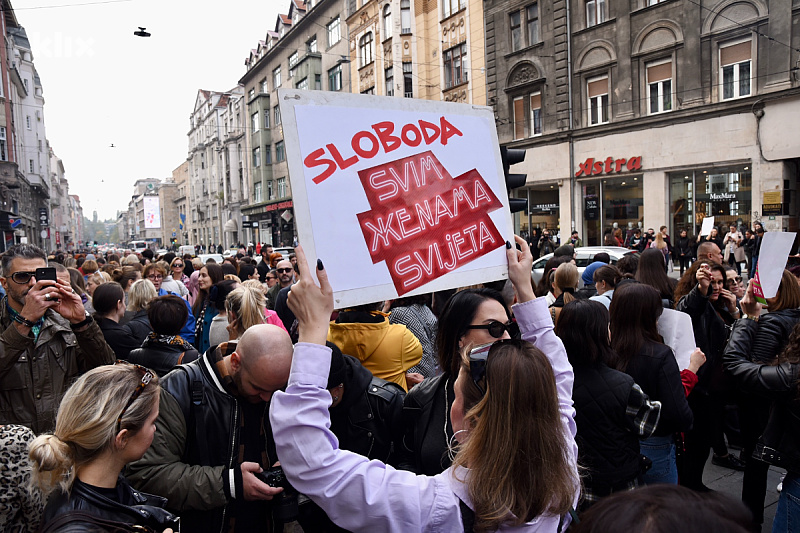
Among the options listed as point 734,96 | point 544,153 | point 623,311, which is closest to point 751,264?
point 734,96

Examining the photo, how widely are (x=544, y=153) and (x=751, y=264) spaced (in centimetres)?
1063

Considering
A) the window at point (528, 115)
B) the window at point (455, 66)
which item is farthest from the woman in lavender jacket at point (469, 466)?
the window at point (455, 66)

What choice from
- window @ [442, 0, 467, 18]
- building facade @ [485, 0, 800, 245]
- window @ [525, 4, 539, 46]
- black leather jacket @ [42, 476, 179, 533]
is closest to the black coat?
black leather jacket @ [42, 476, 179, 533]

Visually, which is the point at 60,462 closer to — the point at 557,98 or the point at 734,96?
the point at 734,96

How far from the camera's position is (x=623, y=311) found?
3.46 metres

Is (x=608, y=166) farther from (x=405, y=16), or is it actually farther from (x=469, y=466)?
(x=469, y=466)

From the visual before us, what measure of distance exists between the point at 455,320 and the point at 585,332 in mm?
905

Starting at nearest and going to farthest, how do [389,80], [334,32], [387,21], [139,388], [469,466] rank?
[469,466] < [139,388] < [387,21] < [389,80] < [334,32]

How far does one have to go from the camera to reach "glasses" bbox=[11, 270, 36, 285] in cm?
355

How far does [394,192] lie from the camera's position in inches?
90.0

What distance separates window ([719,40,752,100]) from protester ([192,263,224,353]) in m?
19.0

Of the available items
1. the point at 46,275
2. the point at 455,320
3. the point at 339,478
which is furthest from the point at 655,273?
the point at 46,275

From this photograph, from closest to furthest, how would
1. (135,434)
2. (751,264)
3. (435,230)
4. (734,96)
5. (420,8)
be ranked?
(135,434)
(435,230)
(751,264)
(734,96)
(420,8)

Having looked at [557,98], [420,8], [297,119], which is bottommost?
[297,119]
